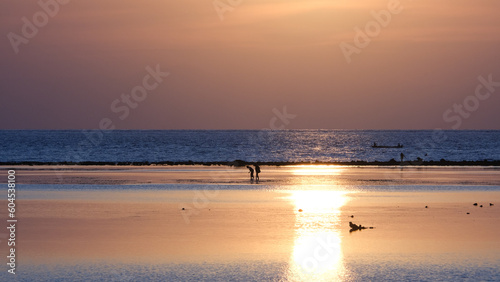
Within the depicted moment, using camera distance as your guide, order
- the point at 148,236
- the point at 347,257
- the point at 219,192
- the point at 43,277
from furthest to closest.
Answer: the point at 219,192 → the point at 148,236 → the point at 347,257 → the point at 43,277

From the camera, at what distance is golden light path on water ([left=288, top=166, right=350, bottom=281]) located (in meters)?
17.9

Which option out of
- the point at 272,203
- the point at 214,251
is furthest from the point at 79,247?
the point at 272,203

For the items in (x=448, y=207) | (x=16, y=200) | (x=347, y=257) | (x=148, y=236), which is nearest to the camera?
(x=347, y=257)

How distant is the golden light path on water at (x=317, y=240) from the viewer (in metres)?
17.9

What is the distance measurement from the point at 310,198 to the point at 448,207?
7.70 m

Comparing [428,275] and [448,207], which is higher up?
[448,207]

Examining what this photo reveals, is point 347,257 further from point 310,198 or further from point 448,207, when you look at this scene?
point 310,198

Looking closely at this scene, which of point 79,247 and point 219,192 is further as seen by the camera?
point 219,192

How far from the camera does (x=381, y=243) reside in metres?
22.3

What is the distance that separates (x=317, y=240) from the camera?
22547 millimetres

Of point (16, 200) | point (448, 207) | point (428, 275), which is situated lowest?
point (428, 275)

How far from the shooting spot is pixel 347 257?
1997 centimetres

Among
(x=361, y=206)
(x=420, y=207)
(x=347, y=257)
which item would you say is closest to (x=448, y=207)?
(x=420, y=207)

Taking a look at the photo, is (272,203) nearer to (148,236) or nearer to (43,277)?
(148,236)
